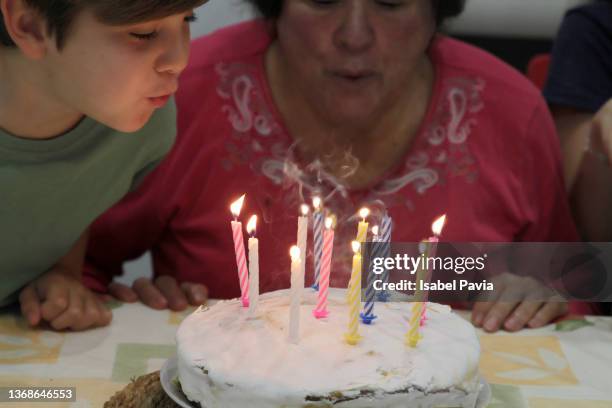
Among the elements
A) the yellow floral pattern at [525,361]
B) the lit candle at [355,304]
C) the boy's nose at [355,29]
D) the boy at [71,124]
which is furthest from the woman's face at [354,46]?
the lit candle at [355,304]

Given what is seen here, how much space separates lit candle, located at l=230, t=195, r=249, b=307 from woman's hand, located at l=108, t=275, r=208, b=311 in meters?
0.39

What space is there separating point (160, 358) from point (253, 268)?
317mm

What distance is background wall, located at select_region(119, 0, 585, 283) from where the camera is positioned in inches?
121

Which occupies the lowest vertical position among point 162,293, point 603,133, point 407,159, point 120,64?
point 162,293

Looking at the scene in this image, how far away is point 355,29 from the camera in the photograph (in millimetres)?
1730

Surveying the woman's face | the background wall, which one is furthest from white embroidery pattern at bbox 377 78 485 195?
the background wall

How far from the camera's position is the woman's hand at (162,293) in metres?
1.65

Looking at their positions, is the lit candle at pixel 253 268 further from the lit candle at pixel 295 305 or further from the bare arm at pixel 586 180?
the bare arm at pixel 586 180

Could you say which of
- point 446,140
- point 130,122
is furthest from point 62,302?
point 446,140

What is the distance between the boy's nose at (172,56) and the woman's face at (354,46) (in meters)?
0.52

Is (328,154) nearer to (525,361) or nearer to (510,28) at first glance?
(525,361)

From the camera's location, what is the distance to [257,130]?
1.97 metres

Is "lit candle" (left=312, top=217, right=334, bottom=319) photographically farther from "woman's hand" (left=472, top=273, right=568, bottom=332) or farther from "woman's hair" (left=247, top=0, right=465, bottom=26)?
"woman's hair" (left=247, top=0, right=465, bottom=26)

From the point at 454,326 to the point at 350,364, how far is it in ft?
0.74
